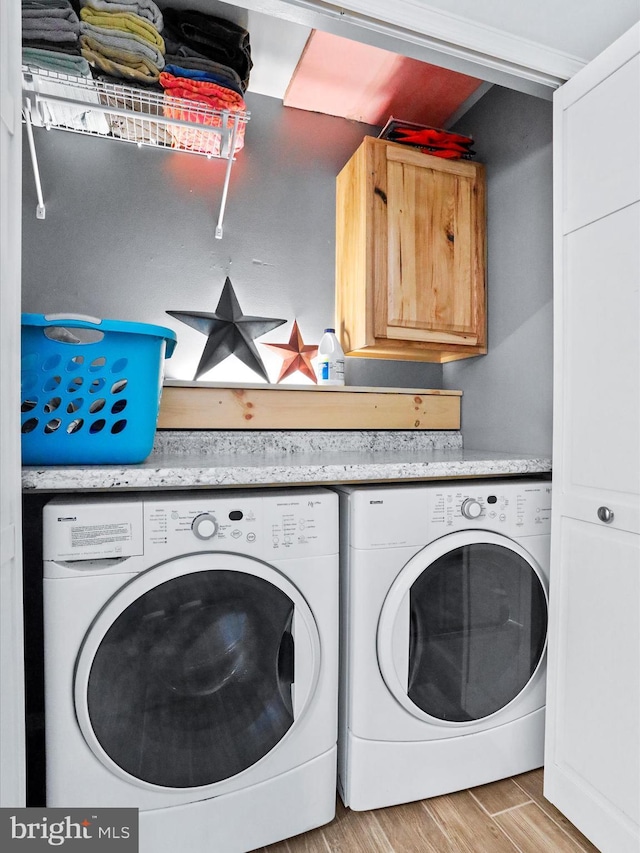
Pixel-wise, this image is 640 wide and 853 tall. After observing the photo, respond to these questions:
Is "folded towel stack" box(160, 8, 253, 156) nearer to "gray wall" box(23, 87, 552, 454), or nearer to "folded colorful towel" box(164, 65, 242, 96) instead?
"folded colorful towel" box(164, 65, 242, 96)

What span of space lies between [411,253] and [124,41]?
1.22 metres

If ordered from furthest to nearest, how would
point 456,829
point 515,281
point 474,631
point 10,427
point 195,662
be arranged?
1. point 515,281
2. point 474,631
3. point 456,829
4. point 195,662
5. point 10,427

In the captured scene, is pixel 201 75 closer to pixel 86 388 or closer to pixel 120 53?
pixel 120 53

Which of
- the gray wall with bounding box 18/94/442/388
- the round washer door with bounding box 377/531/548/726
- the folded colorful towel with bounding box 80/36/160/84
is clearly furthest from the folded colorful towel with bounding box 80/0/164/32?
the round washer door with bounding box 377/531/548/726


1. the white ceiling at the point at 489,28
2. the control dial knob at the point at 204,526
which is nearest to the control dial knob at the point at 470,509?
the control dial knob at the point at 204,526

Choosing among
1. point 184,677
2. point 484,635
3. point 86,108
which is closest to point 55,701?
point 184,677

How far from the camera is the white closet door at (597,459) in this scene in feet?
3.94

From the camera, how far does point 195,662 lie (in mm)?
1208

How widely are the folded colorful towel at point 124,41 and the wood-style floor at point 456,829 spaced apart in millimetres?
2384

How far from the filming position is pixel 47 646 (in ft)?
3.68

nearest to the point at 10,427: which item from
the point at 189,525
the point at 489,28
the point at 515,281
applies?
the point at 189,525

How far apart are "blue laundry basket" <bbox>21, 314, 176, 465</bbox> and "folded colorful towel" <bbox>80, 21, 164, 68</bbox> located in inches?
39.5

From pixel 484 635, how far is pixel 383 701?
1.16ft

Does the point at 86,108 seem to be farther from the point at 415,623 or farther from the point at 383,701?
the point at 383,701
